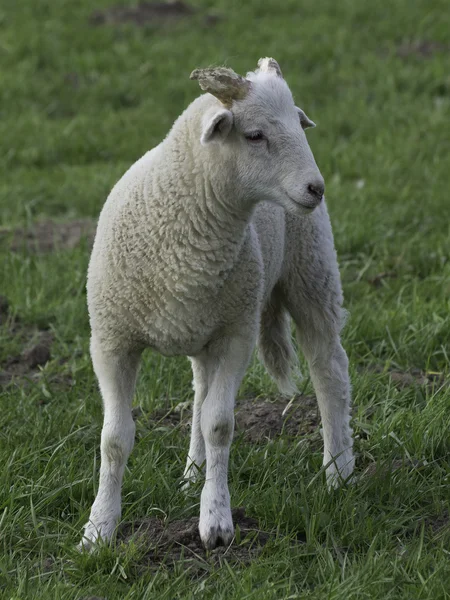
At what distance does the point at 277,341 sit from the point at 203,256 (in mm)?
942

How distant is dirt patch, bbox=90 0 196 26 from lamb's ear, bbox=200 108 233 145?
7.75 metres

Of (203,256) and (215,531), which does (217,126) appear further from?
(215,531)

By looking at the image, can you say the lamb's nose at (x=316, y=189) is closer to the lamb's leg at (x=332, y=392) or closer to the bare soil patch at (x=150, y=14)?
the lamb's leg at (x=332, y=392)

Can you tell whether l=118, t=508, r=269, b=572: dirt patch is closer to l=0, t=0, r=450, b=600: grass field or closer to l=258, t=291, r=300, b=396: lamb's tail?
l=0, t=0, r=450, b=600: grass field

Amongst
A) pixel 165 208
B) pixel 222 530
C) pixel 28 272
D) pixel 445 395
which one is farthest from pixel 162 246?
pixel 28 272

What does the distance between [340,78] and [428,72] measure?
0.78 m

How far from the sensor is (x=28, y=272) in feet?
20.4

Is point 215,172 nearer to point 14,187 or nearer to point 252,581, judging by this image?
point 252,581

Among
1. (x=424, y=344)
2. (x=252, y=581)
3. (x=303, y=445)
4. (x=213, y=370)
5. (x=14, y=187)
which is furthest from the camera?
(x=14, y=187)

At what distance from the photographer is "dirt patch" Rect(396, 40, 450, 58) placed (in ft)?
33.7

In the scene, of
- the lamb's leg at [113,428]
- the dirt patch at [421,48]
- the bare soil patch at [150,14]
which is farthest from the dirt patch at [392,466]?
the bare soil patch at [150,14]

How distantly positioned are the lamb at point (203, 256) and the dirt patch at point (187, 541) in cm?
5

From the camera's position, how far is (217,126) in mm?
3619

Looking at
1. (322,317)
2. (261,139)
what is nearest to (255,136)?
(261,139)
